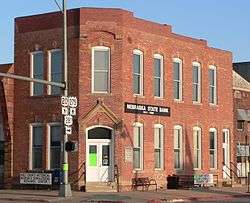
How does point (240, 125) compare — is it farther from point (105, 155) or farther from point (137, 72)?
point (105, 155)

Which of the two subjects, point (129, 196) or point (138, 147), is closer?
point (129, 196)

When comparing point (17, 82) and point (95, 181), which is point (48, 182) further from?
point (17, 82)

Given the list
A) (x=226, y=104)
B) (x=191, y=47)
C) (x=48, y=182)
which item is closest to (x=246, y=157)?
(x=226, y=104)

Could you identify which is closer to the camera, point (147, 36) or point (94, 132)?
point (94, 132)

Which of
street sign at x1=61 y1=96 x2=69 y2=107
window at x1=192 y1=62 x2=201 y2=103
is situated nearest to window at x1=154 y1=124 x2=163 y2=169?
window at x1=192 y1=62 x2=201 y2=103

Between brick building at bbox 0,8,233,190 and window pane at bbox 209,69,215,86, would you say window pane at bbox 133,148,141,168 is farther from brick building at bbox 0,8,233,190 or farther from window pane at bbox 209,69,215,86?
window pane at bbox 209,69,215,86

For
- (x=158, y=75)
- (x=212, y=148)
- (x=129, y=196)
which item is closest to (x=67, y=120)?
(x=129, y=196)

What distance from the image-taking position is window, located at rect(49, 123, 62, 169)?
34.6 meters

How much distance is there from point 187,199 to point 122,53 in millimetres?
9028

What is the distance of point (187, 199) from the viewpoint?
29.7 m

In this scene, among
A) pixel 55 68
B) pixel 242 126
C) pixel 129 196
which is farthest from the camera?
pixel 242 126

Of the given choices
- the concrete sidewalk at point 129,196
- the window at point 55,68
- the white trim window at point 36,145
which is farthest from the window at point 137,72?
the concrete sidewalk at point 129,196

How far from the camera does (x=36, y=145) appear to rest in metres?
35.4

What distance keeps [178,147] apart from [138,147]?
12.5 ft
